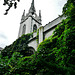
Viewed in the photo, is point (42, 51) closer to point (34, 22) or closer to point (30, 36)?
point (30, 36)

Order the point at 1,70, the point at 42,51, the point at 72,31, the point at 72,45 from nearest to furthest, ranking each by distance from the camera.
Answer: the point at 72,45 < the point at 72,31 < the point at 1,70 < the point at 42,51

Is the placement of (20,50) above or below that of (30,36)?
below

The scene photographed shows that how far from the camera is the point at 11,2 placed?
2.04 metres

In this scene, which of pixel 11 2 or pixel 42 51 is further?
pixel 42 51

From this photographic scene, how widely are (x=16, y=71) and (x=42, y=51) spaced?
243 cm

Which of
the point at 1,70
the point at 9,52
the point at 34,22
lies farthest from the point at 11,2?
the point at 34,22

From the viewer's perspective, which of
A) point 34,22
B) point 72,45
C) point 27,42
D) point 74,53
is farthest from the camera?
point 34,22

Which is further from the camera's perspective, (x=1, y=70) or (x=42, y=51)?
(x=42, y=51)

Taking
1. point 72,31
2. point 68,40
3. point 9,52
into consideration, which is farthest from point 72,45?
point 9,52

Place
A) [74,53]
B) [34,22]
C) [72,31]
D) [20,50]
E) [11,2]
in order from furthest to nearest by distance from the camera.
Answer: [34,22] < [20,50] < [72,31] < [74,53] < [11,2]

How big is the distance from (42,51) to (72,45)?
261cm

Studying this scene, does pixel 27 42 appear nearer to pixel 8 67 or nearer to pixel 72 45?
pixel 8 67

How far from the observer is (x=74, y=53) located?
13.3 ft

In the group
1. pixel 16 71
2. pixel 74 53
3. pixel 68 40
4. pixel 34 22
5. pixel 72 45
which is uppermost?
pixel 34 22
